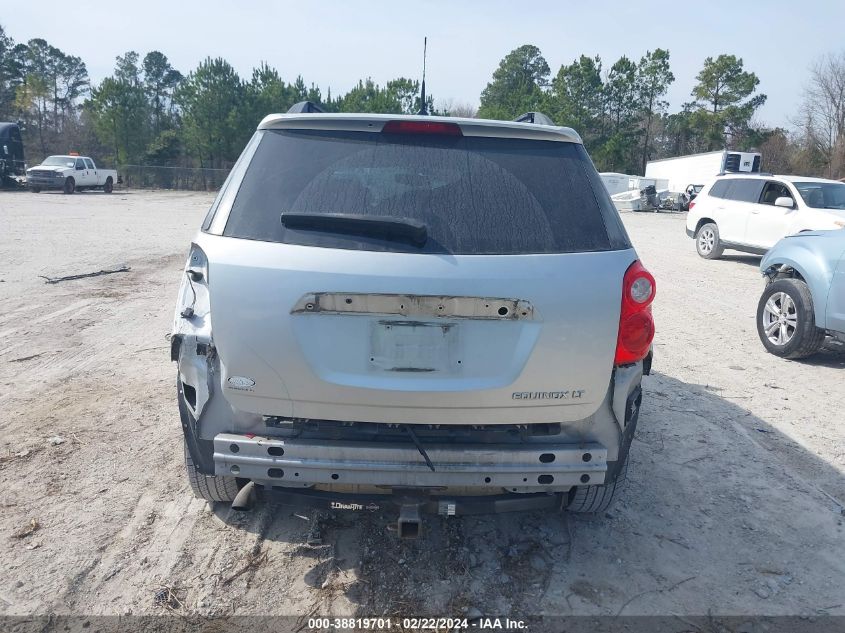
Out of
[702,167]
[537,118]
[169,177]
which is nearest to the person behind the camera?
[537,118]

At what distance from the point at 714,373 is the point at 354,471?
16.1 ft

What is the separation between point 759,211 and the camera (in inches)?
567

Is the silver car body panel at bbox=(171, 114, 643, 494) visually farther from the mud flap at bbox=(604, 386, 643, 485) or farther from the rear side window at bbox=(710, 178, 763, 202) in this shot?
the rear side window at bbox=(710, 178, 763, 202)

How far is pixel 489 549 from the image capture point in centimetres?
322

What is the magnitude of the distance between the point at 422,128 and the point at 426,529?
209cm

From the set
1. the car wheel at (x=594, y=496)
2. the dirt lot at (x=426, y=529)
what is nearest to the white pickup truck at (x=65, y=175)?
the dirt lot at (x=426, y=529)

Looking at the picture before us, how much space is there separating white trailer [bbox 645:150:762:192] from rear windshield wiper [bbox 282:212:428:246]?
39.3 m

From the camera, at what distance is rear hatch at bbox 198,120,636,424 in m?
2.45

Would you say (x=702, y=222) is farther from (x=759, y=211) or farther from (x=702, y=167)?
(x=702, y=167)

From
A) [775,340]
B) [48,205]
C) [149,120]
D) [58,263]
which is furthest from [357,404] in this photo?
[149,120]

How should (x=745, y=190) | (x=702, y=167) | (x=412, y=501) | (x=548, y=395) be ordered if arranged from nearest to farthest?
(x=548, y=395), (x=412, y=501), (x=745, y=190), (x=702, y=167)

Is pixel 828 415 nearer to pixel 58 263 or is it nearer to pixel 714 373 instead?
pixel 714 373

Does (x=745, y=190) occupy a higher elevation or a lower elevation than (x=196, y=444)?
higher

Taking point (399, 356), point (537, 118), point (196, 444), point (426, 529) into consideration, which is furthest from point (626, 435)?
point (537, 118)
